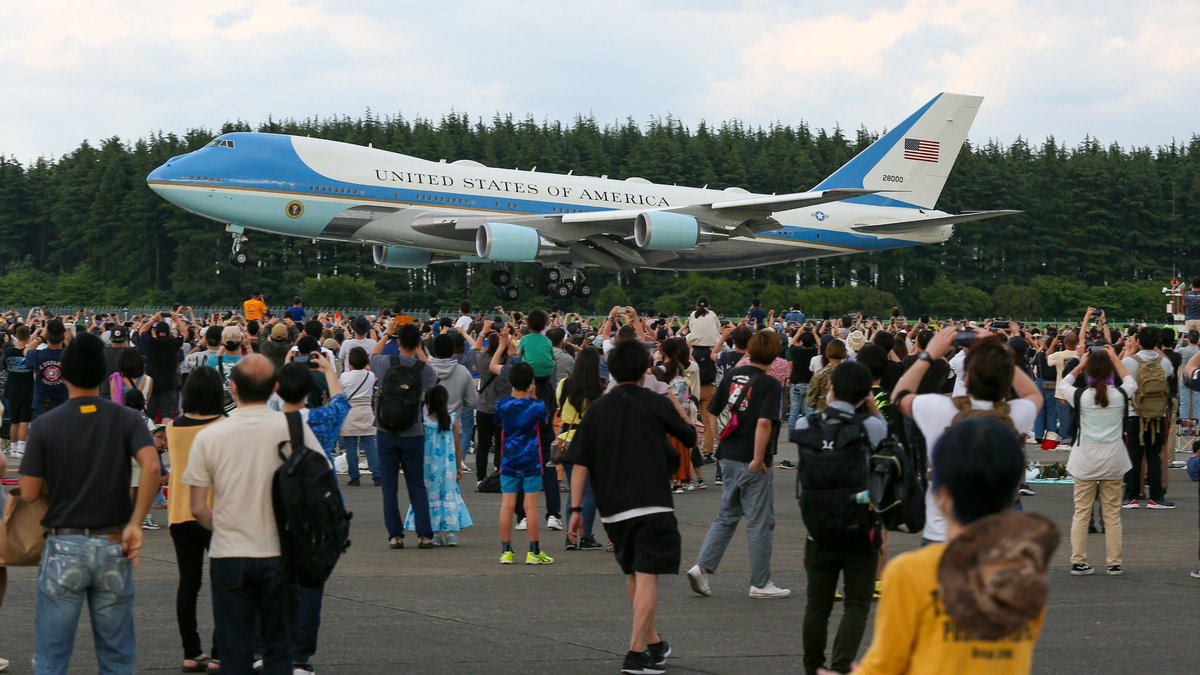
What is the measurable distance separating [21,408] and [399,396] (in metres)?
7.98

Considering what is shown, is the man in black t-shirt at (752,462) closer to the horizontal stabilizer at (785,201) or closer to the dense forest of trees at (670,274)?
the horizontal stabilizer at (785,201)

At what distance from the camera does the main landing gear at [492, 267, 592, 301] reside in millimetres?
41125

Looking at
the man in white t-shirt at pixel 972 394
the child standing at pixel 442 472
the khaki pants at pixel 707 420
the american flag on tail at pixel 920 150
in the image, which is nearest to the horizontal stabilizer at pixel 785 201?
the american flag on tail at pixel 920 150

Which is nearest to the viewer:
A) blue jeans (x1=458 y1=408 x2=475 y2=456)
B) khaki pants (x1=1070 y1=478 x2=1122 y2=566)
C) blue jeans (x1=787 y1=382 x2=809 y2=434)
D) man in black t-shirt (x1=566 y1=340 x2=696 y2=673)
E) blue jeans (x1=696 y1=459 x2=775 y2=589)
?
man in black t-shirt (x1=566 y1=340 x2=696 y2=673)

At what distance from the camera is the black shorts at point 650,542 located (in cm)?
711

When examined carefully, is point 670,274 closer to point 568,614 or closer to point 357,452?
point 357,452

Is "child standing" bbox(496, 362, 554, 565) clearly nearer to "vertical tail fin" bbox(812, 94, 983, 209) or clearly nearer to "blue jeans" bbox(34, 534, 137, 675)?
"blue jeans" bbox(34, 534, 137, 675)

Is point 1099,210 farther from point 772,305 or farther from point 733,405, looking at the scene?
point 733,405

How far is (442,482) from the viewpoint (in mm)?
11461

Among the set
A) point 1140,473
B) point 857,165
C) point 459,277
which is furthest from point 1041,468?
point 459,277

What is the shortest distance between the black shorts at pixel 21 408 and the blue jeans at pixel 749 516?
407 inches

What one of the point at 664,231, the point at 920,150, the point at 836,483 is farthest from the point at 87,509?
the point at 920,150

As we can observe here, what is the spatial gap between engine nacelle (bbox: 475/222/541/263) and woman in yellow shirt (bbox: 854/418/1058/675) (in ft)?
108

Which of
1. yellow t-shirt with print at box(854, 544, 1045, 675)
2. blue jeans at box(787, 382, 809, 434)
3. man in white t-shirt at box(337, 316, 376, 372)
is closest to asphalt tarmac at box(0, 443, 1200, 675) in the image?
yellow t-shirt with print at box(854, 544, 1045, 675)
